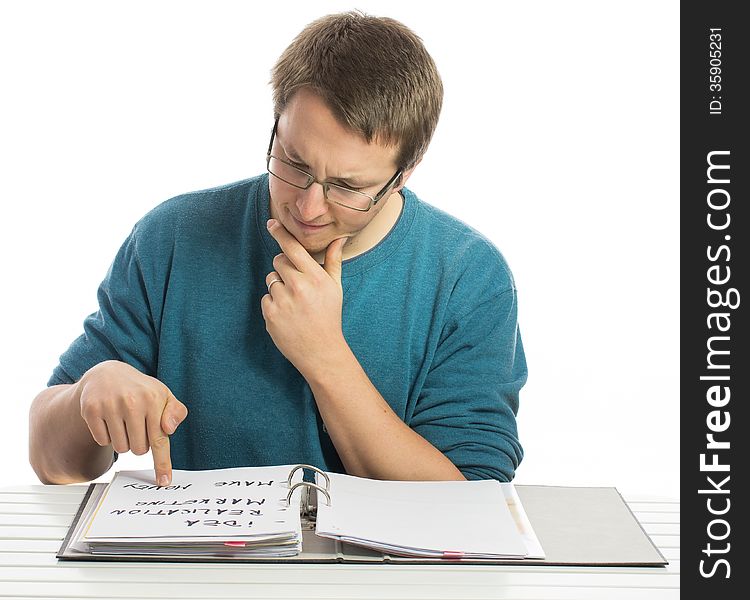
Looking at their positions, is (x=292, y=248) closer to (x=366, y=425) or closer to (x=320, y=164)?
(x=320, y=164)

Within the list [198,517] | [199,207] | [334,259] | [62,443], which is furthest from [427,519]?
[199,207]

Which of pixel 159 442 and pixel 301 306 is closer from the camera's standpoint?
pixel 159 442

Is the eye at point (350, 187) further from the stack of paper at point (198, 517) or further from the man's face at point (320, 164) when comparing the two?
the stack of paper at point (198, 517)

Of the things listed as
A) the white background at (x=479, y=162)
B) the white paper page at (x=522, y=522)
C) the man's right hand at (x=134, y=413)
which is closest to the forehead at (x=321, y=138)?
the man's right hand at (x=134, y=413)

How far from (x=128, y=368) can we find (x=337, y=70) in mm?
439

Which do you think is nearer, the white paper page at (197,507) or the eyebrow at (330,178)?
the white paper page at (197,507)

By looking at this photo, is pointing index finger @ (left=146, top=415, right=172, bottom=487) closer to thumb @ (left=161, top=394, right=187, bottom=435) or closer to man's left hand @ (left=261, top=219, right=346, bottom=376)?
thumb @ (left=161, top=394, right=187, bottom=435)

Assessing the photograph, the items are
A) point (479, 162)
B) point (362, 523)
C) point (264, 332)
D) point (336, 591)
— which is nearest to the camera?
point (336, 591)

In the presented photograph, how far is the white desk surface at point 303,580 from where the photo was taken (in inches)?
42.5

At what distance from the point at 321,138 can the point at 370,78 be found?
10 cm

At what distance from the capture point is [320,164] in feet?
4.37

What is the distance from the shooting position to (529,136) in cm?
284

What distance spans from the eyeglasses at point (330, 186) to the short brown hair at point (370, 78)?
5 cm
